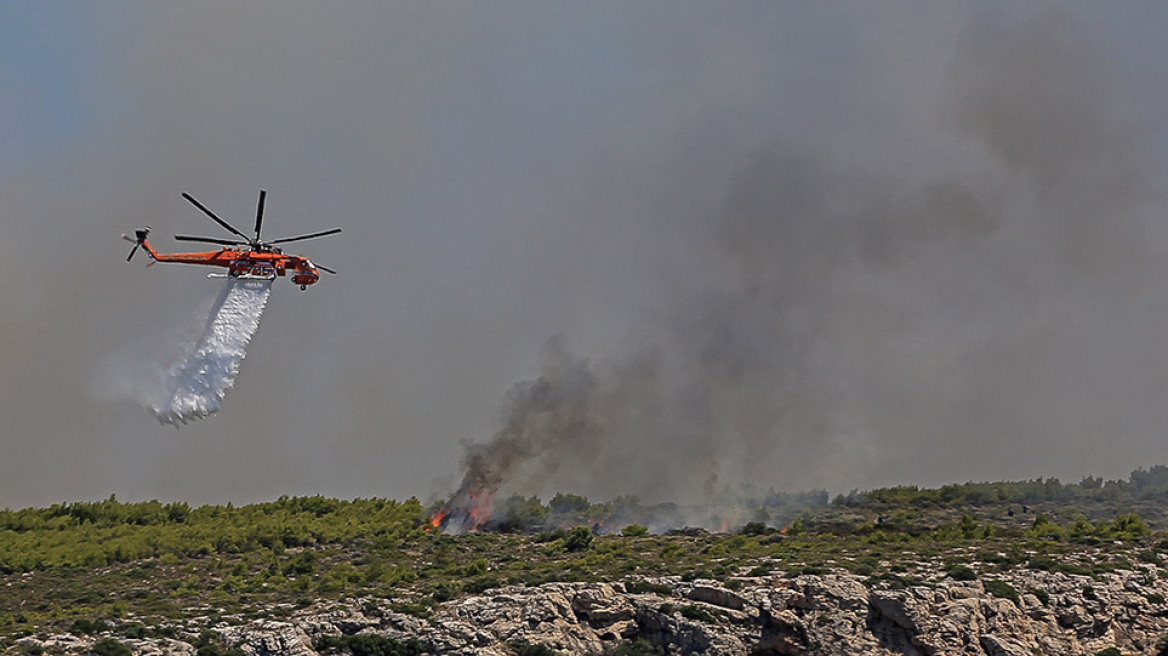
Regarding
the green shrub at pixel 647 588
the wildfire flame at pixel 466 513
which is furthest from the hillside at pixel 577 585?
the wildfire flame at pixel 466 513

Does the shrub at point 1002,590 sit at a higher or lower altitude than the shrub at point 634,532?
lower

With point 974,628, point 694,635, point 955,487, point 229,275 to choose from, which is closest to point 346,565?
point 229,275

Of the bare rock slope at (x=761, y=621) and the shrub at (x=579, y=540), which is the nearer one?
the bare rock slope at (x=761, y=621)

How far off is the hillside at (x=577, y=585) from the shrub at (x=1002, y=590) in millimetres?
155

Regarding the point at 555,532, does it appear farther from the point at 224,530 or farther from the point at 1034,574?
the point at 1034,574

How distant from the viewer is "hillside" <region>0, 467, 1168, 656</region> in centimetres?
8625

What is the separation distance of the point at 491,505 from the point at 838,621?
4504cm

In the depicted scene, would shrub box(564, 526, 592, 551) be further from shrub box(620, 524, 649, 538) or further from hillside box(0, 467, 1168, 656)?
shrub box(620, 524, 649, 538)

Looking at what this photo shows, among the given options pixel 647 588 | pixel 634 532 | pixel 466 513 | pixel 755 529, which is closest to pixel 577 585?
pixel 647 588

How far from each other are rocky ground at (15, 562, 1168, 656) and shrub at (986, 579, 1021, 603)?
80mm

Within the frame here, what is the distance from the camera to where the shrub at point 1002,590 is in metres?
93.2

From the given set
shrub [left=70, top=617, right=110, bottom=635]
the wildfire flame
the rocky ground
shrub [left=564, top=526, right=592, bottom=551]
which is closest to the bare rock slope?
the rocky ground

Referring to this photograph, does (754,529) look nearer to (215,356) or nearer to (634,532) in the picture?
(634,532)

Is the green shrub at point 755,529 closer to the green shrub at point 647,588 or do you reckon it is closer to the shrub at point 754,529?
the shrub at point 754,529
